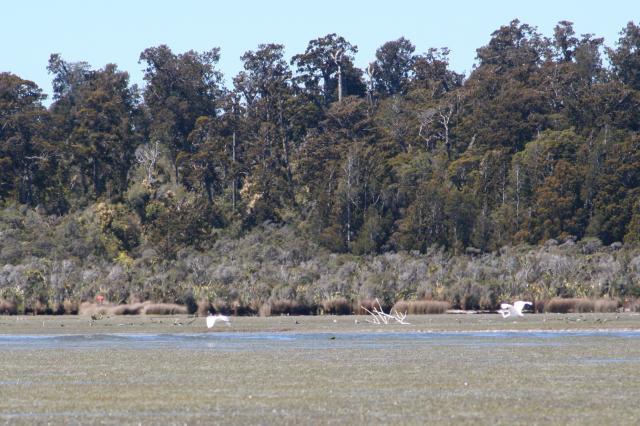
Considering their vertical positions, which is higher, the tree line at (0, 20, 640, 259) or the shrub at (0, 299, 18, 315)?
the tree line at (0, 20, 640, 259)

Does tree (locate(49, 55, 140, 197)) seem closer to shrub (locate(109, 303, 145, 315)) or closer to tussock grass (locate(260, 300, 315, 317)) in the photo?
shrub (locate(109, 303, 145, 315))

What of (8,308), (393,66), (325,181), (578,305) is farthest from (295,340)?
(393,66)

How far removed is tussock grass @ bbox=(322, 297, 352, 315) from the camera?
232 feet

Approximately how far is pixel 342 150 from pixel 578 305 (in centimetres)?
4258

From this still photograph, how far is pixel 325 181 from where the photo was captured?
339 ft

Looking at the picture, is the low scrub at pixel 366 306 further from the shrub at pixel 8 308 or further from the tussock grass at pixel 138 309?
the shrub at pixel 8 308

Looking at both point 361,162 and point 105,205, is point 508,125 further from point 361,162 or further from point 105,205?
point 105,205

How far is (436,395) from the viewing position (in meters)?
25.7

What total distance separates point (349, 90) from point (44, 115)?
32708 mm

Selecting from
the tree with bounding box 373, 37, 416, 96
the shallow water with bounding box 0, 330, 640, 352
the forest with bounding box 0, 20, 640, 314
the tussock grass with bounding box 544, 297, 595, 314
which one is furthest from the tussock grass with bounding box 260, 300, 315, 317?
the tree with bounding box 373, 37, 416, 96

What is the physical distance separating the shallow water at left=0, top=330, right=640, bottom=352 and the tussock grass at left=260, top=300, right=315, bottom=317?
705 inches

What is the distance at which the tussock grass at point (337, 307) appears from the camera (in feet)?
232

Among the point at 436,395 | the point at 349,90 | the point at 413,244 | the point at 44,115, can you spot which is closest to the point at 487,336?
the point at 436,395

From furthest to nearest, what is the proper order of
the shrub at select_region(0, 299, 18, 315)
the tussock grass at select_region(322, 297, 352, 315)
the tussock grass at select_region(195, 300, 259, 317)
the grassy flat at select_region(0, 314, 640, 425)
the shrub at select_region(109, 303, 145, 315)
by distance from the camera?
1. the shrub at select_region(0, 299, 18, 315)
2. the shrub at select_region(109, 303, 145, 315)
3. the tussock grass at select_region(195, 300, 259, 317)
4. the tussock grass at select_region(322, 297, 352, 315)
5. the grassy flat at select_region(0, 314, 640, 425)
